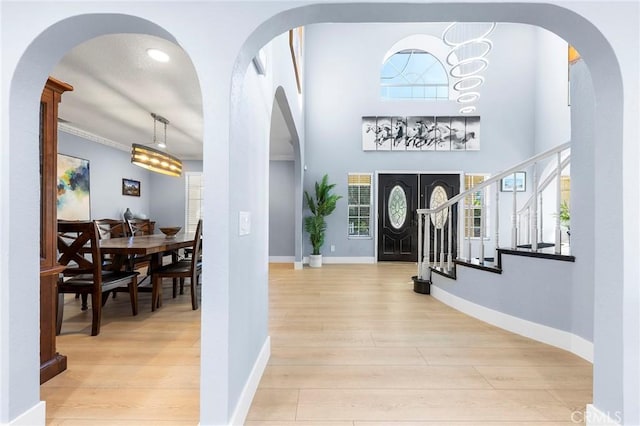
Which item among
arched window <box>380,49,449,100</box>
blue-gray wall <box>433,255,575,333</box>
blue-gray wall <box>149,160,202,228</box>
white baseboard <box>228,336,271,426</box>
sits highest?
arched window <box>380,49,449,100</box>

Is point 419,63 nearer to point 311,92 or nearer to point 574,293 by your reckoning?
point 311,92

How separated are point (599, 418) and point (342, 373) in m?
1.27

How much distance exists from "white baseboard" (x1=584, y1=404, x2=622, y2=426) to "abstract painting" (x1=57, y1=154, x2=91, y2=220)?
255 inches

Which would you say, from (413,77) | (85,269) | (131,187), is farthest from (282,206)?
(85,269)

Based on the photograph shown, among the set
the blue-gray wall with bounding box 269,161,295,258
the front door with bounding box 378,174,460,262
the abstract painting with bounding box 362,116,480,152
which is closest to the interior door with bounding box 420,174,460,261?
the front door with bounding box 378,174,460,262

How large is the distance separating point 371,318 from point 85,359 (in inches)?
92.7

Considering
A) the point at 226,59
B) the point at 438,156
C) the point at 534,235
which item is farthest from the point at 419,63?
the point at 226,59

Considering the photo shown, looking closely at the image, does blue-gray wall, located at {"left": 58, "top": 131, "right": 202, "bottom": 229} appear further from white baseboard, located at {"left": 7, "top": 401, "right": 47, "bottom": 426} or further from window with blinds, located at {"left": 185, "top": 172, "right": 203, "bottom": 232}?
white baseboard, located at {"left": 7, "top": 401, "right": 47, "bottom": 426}

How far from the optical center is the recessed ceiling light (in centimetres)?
271

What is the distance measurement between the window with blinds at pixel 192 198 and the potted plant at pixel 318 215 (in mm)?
2833

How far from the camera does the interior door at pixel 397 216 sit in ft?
22.3

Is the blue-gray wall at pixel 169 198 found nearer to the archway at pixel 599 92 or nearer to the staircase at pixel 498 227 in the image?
the staircase at pixel 498 227

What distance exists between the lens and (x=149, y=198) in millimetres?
7289

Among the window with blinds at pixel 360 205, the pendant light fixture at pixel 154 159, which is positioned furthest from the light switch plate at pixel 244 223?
the window with blinds at pixel 360 205
